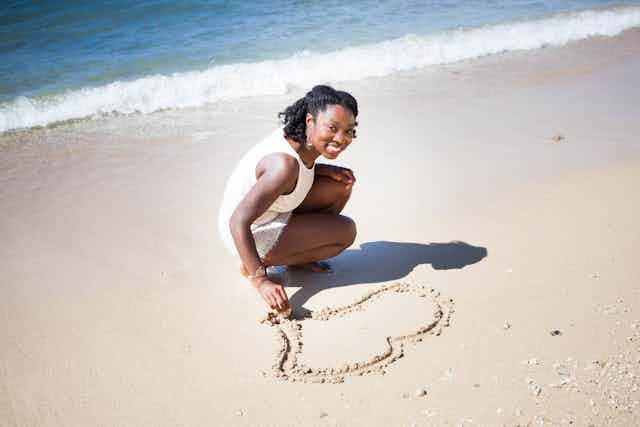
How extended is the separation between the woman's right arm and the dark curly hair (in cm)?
17

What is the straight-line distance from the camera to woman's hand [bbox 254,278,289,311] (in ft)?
9.30

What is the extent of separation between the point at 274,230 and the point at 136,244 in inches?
42.3

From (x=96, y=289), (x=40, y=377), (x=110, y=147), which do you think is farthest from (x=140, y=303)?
(x=110, y=147)

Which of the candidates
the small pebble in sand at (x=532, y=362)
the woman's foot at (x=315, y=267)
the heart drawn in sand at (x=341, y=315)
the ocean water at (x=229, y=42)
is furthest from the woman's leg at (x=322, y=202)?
the ocean water at (x=229, y=42)

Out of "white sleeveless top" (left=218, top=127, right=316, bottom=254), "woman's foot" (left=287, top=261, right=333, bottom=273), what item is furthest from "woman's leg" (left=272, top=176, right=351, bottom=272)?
"white sleeveless top" (left=218, top=127, right=316, bottom=254)

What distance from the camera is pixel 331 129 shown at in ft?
9.28

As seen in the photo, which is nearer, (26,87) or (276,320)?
(276,320)

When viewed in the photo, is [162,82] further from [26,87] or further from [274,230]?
[274,230]

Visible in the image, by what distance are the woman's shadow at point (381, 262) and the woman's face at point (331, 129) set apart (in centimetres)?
79

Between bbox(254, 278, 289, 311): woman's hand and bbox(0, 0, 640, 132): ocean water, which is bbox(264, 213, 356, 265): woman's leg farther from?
bbox(0, 0, 640, 132): ocean water

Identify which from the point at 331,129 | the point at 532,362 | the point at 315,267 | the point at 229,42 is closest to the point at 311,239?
the point at 315,267

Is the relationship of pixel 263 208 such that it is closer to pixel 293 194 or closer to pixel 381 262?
pixel 293 194

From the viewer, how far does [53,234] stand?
12.3 ft

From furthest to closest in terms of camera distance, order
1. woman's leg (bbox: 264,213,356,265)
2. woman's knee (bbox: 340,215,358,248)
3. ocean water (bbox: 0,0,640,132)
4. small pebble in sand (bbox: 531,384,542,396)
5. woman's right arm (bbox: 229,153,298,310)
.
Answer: ocean water (bbox: 0,0,640,132) → woman's knee (bbox: 340,215,358,248) → woman's leg (bbox: 264,213,356,265) → woman's right arm (bbox: 229,153,298,310) → small pebble in sand (bbox: 531,384,542,396)
